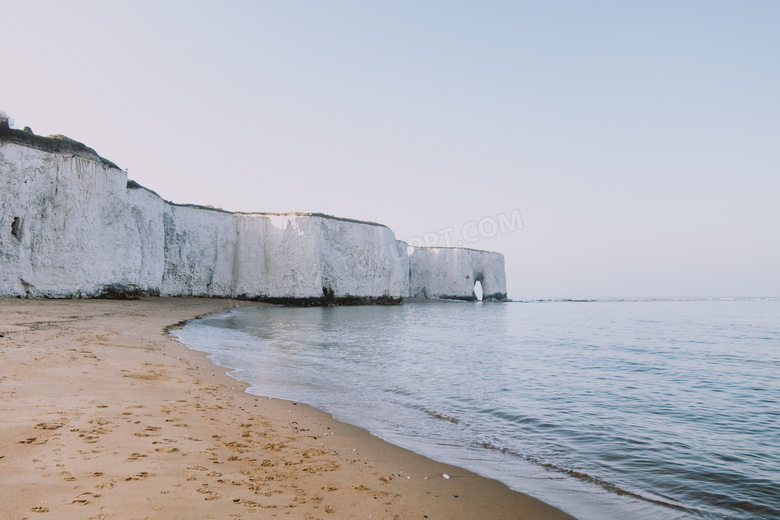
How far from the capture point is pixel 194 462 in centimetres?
302

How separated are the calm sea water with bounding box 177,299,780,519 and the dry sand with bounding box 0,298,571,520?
57 cm

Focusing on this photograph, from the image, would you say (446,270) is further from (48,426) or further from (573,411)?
(48,426)

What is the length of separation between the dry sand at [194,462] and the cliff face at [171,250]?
18039 mm

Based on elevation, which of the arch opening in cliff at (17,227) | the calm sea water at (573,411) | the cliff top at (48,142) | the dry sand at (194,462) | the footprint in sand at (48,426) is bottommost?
the calm sea water at (573,411)

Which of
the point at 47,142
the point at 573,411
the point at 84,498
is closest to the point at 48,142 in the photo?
the point at 47,142

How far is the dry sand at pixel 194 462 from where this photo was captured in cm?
235

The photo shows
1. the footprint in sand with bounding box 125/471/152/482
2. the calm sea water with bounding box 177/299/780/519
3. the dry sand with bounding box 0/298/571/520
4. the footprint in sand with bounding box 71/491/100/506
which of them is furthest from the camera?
the calm sea water with bounding box 177/299/780/519

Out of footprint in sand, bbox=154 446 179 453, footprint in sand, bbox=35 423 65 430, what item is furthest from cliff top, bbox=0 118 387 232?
footprint in sand, bbox=154 446 179 453

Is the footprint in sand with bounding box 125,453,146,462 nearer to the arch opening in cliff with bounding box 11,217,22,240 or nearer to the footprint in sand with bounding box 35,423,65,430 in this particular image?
the footprint in sand with bounding box 35,423,65,430

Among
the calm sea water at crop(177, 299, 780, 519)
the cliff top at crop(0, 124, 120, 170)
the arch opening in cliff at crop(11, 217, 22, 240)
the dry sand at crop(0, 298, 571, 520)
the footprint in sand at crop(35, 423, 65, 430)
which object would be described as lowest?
the calm sea water at crop(177, 299, 780, 519)

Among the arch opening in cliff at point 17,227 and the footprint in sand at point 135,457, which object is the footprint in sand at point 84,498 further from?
the arch opening in cliff at point 17,227

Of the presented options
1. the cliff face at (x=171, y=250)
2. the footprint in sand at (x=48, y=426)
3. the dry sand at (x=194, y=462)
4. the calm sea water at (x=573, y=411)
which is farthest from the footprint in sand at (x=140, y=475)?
the cliff face at (x=171, y=250)

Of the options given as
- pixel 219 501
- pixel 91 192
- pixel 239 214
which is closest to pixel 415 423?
pixel 219 501

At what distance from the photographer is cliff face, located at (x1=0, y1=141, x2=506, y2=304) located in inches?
773
